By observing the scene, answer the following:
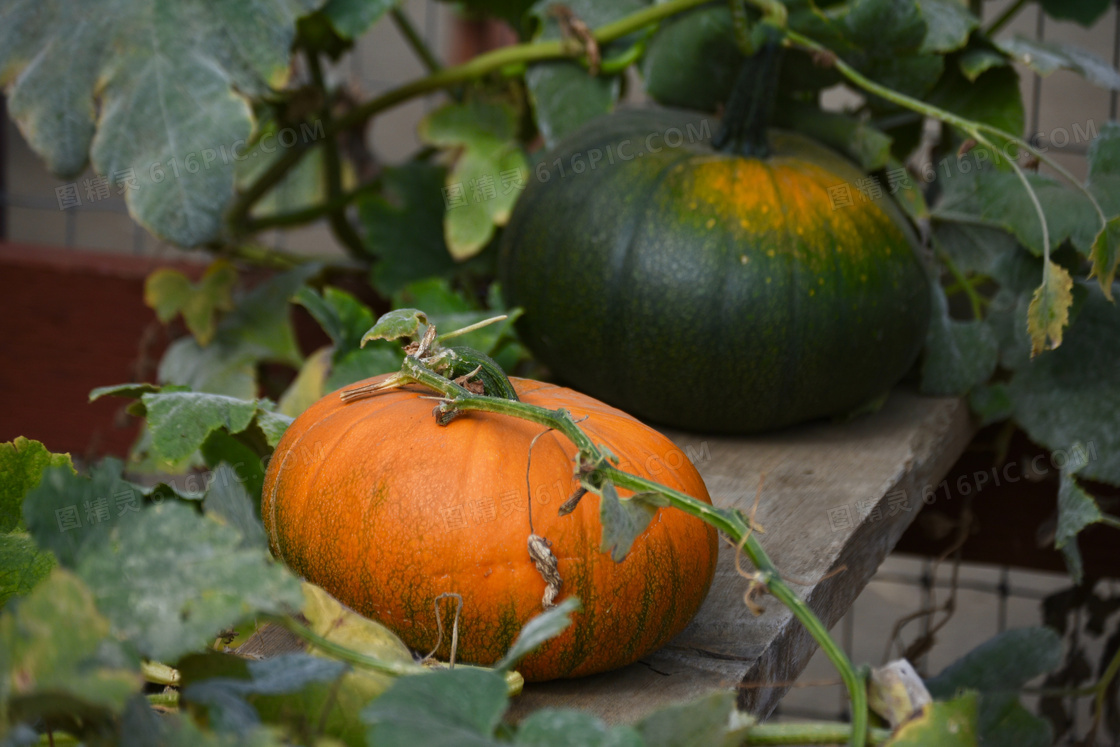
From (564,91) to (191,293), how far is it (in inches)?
25.8

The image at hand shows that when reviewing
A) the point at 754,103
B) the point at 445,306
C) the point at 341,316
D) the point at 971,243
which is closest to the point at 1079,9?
the point at 971,243

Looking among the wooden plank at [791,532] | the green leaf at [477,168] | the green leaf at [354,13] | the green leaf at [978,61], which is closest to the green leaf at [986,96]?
the green leaf at [978,61]

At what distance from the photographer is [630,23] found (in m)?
1.35

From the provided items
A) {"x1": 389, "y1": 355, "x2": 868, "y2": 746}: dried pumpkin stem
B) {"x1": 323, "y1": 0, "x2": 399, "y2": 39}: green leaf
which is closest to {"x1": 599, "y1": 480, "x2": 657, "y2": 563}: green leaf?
{"x1": 389, "y1": 355, "x2": 868, "y2": 746}: dried pumpkin stem

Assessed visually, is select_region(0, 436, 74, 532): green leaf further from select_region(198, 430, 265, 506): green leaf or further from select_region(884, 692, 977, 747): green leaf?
select_region(884, 692, 977, 747): green leaf

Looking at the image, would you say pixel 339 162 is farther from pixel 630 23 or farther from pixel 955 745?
pixel 955 745

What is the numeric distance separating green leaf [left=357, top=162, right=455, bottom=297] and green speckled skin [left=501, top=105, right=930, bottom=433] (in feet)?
1.81

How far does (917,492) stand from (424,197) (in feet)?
3.17

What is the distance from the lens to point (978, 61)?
4.20 ft

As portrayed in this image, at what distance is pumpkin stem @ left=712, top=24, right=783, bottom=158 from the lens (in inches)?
45.5

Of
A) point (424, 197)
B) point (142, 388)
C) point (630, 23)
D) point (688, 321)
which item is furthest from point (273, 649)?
point (424, 197)

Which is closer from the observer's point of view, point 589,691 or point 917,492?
point 589,691

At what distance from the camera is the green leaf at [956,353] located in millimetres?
1258

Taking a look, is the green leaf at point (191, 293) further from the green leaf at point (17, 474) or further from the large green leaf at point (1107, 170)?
the large green leaf at point (1107, 170)
